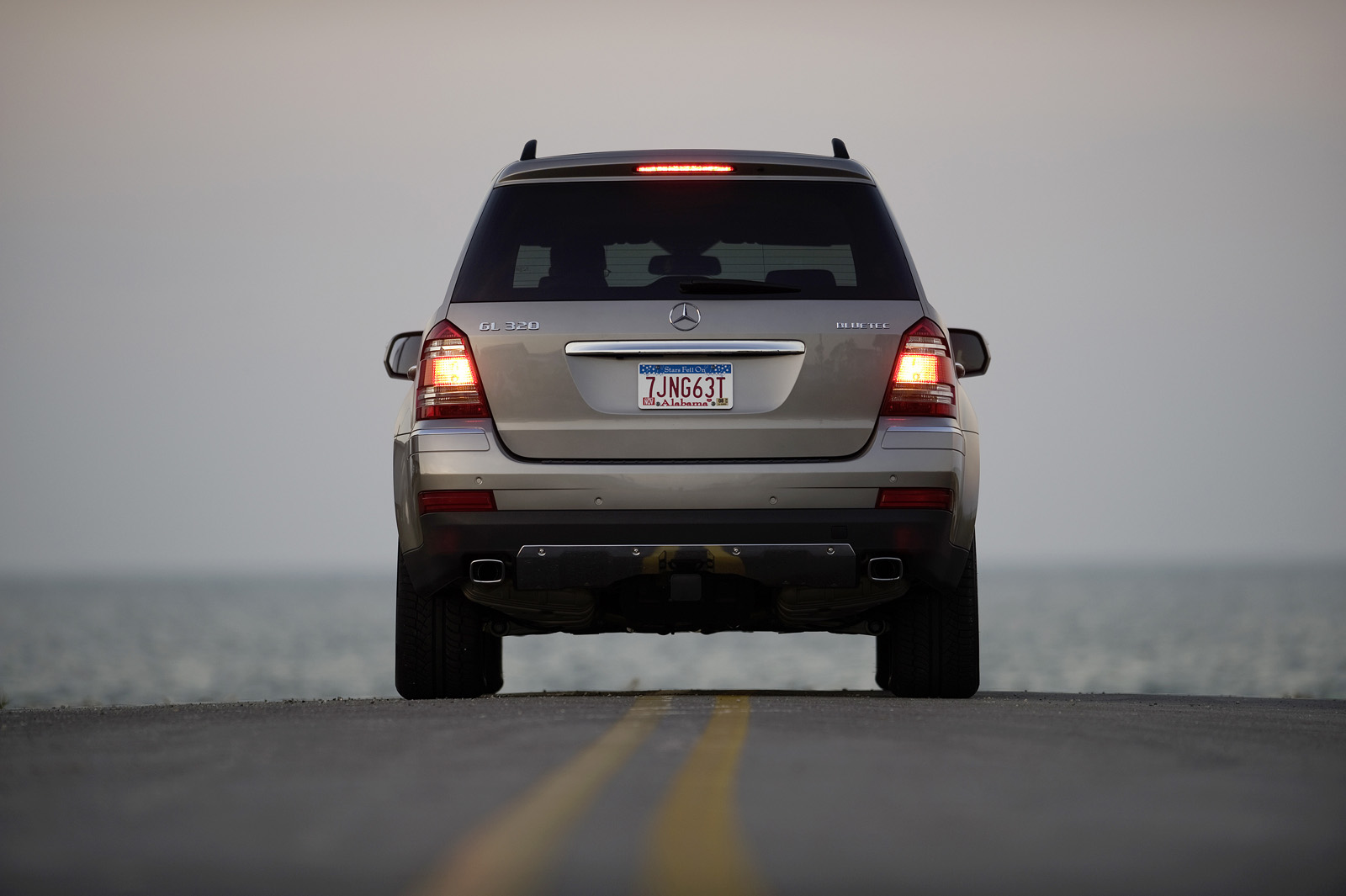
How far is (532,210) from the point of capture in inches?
287

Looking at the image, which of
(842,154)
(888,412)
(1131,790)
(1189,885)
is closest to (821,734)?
(1131,790)

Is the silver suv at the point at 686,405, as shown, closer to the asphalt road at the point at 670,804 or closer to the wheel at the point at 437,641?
the wheel at the point at 437,641

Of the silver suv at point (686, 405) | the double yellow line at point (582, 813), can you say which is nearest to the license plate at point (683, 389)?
the silver suv at point (686, 405)

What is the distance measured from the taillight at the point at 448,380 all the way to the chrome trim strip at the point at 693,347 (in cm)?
45

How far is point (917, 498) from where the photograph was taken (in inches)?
275

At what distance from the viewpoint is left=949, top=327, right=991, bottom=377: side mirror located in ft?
25.1

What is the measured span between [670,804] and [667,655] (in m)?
65.4

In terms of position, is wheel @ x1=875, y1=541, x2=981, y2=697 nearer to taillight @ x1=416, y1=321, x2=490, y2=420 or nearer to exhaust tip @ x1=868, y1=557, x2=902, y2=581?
exhaust tip @ x1=868, y1=557, x2=902, y2=581

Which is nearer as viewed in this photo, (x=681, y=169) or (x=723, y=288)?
(x=723, y=288)

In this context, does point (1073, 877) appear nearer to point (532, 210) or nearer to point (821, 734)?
point (821, 734)

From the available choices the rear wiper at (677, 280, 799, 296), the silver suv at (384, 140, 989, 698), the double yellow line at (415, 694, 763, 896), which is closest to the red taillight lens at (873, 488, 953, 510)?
the silver suv at (384, 140, 989, 698)

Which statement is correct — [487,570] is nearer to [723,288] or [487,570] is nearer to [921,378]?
[723,288]

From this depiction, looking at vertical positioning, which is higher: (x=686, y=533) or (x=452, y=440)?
(x=452, y=440)

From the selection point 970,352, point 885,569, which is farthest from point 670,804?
point 970,352
